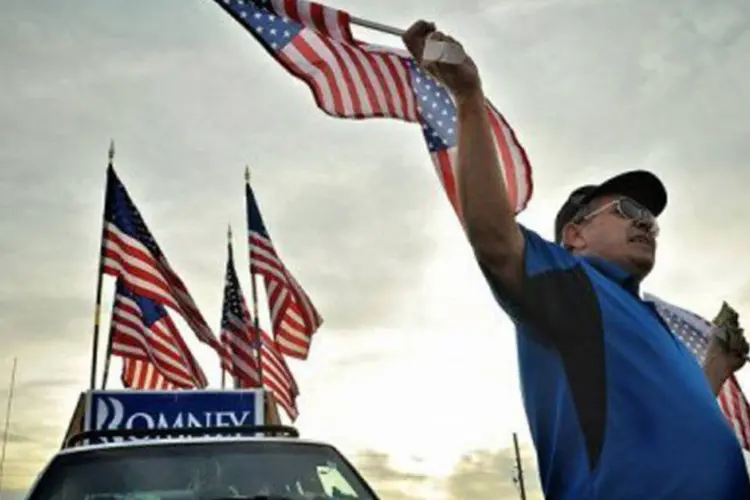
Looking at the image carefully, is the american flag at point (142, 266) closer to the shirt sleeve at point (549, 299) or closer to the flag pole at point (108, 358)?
the flag pole at point (108, 358)

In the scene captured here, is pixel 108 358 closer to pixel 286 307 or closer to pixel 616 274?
pixel 286 307

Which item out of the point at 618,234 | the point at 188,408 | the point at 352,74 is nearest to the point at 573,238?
the point at 618,234

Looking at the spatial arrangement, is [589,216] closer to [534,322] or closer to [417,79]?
[534,322]

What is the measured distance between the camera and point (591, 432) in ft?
6.21

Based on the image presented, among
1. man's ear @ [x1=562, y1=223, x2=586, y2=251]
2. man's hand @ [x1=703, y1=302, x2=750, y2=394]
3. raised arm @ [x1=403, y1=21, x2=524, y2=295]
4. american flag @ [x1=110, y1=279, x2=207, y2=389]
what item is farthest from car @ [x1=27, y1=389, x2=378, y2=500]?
american flag @ [x1=110, y1=279, x2=207, y2=389]

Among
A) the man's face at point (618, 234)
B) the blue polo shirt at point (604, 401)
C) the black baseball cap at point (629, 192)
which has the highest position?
the black baseball cap at point (629, 192)

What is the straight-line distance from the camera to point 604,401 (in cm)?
190

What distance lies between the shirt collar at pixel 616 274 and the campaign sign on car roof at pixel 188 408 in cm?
830

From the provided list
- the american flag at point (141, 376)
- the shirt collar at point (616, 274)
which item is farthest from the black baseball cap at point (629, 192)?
the american flag at point (141, 376)

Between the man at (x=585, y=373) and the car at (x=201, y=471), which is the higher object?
the car at (x=201, y=471)

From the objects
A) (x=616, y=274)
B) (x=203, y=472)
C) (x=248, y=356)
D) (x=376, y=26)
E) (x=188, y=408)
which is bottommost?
(x=616, y=274)

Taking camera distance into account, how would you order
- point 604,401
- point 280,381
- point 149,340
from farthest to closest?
point 280,381 < point 149,340 < point 604,401

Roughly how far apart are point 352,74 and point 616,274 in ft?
9.79

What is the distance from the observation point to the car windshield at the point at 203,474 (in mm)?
4617
